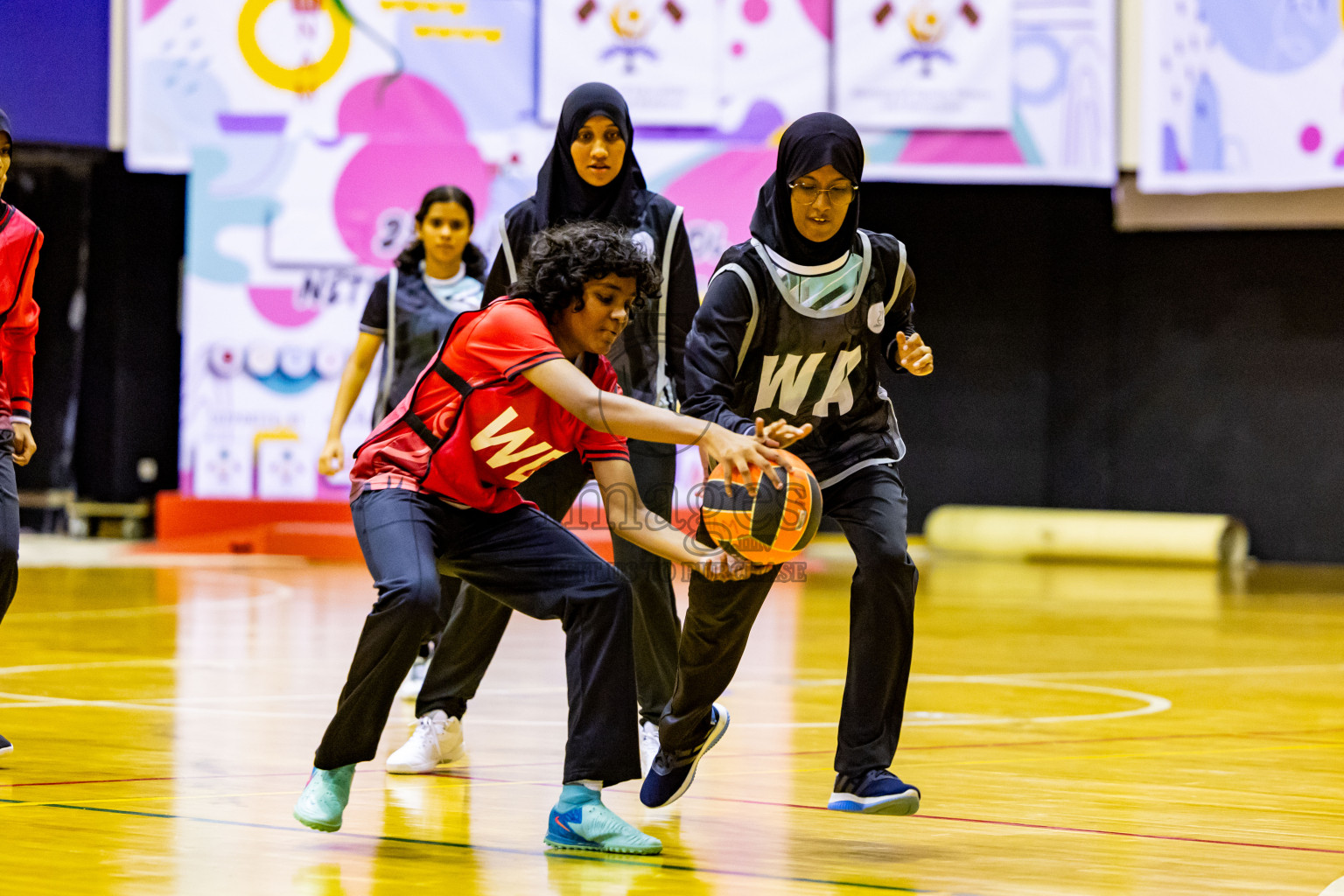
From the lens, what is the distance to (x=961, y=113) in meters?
12.8

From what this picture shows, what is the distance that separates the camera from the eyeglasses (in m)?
4.02

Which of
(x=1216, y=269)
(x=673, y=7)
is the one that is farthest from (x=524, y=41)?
(x=1216, y=269)

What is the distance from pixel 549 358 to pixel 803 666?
386cm

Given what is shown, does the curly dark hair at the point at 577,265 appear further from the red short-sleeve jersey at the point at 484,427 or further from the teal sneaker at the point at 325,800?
the teal sneaker at the point at 325,800

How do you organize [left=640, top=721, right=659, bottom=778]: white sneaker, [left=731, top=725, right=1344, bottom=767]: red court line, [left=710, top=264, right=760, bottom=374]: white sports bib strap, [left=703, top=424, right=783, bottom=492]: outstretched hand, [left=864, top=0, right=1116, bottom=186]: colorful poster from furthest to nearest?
[left=864, top=0, right=1116, bottom=186]: colorful poster
[left=731, top=725, right=1344, bottom=767]: red court line
[left=640, top=721, right=659, bottom=778]: white sneaker
[left=710, top=264, right=760, bottom=374]: white sports bib strap
[left=703, top=424, right=783, bottom=492]: outstretched hand

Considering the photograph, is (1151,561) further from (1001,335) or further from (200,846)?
(200,846)

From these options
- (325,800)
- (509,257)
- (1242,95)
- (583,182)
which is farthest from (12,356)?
(1242,95)

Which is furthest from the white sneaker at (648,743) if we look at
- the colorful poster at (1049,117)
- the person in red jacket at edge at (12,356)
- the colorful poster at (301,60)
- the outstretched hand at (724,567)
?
the colorful poster at (301,60)

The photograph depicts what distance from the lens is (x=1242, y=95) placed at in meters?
12.6

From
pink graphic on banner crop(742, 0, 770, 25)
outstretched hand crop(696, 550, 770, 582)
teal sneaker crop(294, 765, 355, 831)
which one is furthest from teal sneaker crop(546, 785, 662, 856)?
pink graphic on banner crop(742, 0, 770, 25)

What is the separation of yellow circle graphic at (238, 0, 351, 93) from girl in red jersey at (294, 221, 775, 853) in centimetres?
977

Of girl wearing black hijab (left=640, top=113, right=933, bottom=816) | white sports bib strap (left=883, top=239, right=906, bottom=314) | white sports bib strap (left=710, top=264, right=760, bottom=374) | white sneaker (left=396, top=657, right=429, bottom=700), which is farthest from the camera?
white sneaker (left=396, top=657, right=429, bottom=700)

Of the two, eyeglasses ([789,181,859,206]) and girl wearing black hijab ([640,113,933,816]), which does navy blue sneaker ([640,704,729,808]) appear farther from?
eyeglasses ([789,181,859,206])

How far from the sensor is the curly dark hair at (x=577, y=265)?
3.66 m
